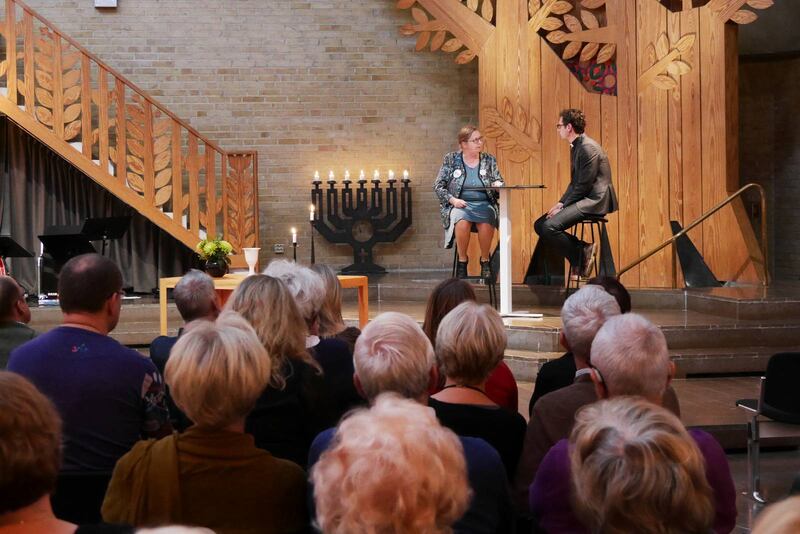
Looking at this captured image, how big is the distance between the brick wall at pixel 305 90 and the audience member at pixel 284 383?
8.65 meters

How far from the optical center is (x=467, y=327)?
10.2 feet

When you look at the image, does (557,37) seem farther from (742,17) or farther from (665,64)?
(742,17)

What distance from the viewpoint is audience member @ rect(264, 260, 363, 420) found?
3.35 metres

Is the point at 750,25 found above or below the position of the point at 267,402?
above

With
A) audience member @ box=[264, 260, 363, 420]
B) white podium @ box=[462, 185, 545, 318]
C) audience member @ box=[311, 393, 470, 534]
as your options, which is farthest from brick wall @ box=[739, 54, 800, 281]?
audience member @ box=[311, 393, 470, 534]

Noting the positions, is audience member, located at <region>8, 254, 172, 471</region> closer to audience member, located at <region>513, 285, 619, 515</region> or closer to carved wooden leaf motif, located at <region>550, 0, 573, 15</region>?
audience member, located at <region>513, 285, 619, 515</region>

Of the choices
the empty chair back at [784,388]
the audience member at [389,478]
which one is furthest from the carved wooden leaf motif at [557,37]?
the audience member at [389,478]

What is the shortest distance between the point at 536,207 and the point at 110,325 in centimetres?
716

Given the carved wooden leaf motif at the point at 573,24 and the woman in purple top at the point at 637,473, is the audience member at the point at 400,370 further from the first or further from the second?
the carved wooden leaf motif at the point at 573,24

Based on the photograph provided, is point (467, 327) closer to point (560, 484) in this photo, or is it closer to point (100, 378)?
point (560, 484)

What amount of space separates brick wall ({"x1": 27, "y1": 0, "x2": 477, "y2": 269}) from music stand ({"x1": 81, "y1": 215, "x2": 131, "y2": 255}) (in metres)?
2.62

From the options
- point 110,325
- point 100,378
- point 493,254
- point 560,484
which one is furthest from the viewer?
point 493,254

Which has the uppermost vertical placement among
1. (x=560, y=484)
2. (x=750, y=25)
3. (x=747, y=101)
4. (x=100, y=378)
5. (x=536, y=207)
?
(x=750, y=25)

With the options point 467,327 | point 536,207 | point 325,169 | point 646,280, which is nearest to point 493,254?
point 536,207
